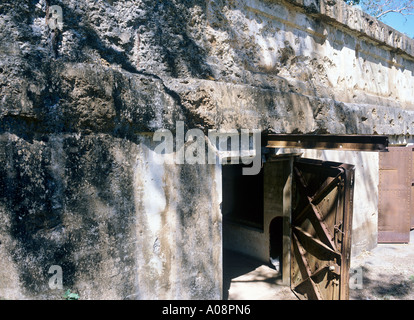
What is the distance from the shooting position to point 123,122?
2.20 meters

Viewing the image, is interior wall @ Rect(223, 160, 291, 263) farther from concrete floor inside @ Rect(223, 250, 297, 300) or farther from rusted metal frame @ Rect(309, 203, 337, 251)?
rusted metal frame @ Rect(309, 203, 337, 251)

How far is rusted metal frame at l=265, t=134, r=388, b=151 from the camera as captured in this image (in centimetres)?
237

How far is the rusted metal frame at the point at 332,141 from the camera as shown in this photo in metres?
2.37

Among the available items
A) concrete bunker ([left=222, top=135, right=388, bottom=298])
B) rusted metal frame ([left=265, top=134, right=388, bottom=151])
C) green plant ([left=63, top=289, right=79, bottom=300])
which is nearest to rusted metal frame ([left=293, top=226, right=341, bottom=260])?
concrete bunker ([left=222, top=135, right=388, bottom=298])

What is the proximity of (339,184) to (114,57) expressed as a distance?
7.90 feet

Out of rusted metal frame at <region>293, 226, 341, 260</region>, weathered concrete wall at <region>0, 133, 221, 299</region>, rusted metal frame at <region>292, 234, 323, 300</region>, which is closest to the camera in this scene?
weathered concrete wall at <region>0, 133, 221, 299</region>

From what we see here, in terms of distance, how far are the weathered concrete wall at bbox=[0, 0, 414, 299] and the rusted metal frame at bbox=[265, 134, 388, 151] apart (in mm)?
148

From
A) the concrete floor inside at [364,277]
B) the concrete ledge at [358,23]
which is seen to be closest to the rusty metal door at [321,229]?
the concrete floor inside at [364,277]

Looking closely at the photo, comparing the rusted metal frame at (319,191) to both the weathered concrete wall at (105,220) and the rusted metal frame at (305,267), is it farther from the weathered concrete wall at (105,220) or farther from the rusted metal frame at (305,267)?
the weathered concrete wall at (105,220)

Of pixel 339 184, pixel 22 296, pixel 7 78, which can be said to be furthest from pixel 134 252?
pixel 339 184

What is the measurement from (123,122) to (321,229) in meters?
2.40

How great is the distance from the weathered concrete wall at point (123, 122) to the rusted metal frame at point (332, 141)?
0.49 ft

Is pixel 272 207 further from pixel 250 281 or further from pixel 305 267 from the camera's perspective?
pixel 305 267

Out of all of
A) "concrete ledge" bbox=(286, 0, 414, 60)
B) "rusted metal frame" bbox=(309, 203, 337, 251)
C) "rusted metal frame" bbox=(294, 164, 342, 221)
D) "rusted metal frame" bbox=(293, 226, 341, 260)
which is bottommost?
"rusted metal frame" bbox=(293, 226, 341, 260)
